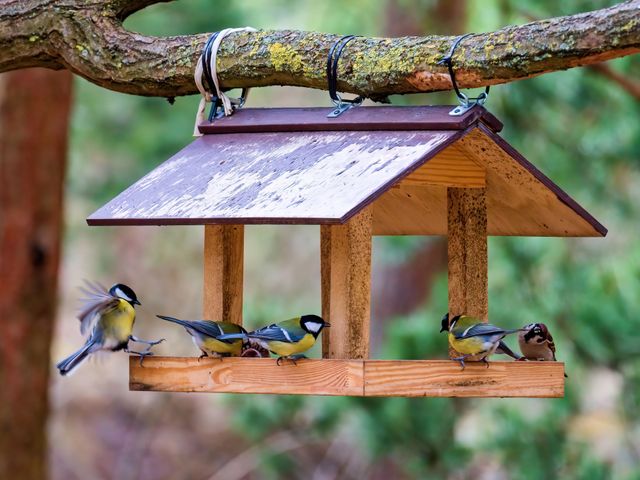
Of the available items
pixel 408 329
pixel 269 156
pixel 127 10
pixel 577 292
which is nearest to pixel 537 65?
pixel 269 156

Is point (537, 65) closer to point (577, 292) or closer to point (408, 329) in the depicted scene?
point (408, 329)

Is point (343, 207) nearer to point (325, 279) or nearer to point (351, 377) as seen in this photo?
point (351, 377)

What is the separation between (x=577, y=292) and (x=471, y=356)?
382cm

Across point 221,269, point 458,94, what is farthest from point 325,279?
point 458,94

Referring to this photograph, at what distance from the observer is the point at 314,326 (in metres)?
3.22

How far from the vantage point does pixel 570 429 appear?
280 inches

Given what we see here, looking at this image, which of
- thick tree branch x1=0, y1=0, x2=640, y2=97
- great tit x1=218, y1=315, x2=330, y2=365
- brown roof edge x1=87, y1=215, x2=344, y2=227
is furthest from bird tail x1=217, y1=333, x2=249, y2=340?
thick tree branch x1=0, y1=0, x2=640, y2=97

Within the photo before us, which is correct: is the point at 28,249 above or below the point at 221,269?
above

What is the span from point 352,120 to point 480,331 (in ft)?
2.49

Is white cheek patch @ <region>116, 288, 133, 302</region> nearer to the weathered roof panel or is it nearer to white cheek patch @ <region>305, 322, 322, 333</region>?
the weathered roof panel

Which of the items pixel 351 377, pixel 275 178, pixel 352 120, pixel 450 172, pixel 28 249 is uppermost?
pixel 28 249

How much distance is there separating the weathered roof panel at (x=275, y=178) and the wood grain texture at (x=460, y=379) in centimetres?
54

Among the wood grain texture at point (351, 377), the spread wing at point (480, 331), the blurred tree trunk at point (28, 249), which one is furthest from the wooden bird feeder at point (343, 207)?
the blurred tree trunk at point (28, 249)

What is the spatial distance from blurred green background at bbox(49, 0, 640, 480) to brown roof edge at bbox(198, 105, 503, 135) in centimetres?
317
